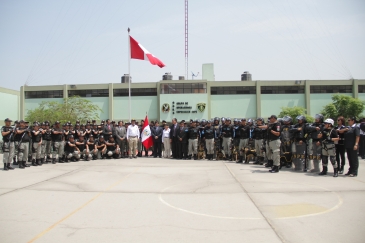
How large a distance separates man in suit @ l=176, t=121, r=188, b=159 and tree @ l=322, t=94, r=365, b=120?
2983 cm

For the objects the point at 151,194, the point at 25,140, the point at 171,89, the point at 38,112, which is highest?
the point at 171,89

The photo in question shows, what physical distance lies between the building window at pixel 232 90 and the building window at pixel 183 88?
185 centimetres

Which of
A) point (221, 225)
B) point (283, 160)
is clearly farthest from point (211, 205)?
point (283, 160)

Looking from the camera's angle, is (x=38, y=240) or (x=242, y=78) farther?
(x=242, y=78)

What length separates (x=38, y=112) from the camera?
3512 centimetres

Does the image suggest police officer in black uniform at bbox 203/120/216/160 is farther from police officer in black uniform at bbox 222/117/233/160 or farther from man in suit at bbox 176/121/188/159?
man in suit at bbox 176/121/188/159

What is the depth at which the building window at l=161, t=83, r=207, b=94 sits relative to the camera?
141 feet

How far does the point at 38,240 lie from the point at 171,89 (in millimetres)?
39010

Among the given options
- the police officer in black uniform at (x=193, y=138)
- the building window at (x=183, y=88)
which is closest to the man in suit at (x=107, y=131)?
the police officer in black uniform at (x=193, y=138)

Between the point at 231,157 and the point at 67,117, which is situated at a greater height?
the point at 67,117

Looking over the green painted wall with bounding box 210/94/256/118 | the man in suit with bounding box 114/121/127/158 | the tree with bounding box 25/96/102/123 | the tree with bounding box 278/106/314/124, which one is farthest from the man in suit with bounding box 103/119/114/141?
the tree with bounding box 278/106/314/124

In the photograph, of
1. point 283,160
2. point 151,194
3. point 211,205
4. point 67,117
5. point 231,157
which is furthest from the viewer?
point 67,117

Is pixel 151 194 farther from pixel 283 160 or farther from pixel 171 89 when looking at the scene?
pixel 171 89

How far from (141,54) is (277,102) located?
29.1 meters
